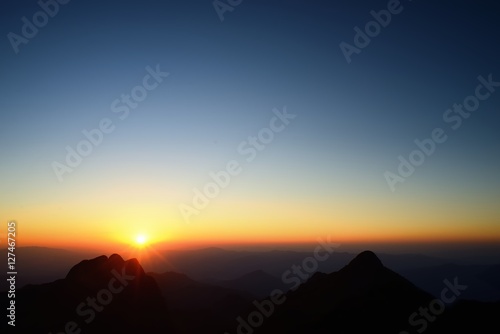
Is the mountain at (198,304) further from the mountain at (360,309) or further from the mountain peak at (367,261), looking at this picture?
the mountain peak at (367,261)

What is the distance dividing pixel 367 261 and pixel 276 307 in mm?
21673

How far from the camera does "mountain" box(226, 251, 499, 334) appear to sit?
42500mm

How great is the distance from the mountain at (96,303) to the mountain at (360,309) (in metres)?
16.7

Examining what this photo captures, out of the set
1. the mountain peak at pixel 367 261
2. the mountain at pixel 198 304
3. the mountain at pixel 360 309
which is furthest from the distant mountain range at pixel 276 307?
the mountain at pixel 198 304

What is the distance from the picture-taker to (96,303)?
5459 centimetres

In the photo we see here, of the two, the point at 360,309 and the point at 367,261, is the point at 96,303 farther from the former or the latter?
the point at 367,261

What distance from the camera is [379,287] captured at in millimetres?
51906

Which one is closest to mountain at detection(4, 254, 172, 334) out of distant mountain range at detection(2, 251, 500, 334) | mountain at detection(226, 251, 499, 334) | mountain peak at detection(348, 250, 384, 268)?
distant mountain range at detection(2, 251, 500, 334)

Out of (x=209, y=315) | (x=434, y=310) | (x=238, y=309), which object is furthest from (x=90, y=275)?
(x=434, y=310)

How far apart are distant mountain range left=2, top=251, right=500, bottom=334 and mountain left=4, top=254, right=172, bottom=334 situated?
154 millimetres

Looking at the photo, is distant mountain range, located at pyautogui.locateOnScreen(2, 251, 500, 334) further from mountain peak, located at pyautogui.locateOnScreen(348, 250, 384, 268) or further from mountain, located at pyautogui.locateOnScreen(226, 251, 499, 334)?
mountain, located at pyautogui.locateOnScreen(226, 251, 499, 334)

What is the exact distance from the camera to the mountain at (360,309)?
42500mm

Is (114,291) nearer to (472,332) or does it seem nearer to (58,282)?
(58,282)

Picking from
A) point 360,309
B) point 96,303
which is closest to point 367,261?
point 360,309
